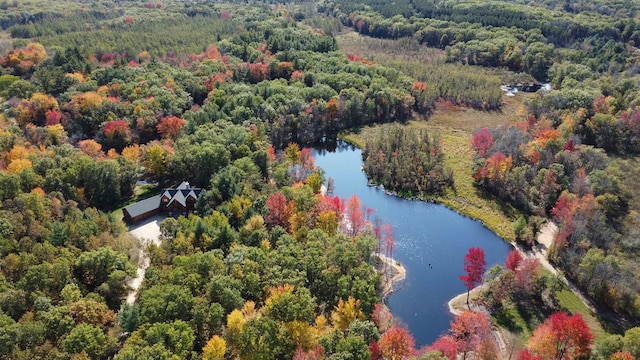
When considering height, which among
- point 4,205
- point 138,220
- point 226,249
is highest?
point 4,205

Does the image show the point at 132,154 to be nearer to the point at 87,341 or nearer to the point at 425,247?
the point at 87,341

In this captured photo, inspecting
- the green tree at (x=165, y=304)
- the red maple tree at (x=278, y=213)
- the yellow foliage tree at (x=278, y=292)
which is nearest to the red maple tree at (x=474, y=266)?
the yellow foliage tree at (x=278, y=292)

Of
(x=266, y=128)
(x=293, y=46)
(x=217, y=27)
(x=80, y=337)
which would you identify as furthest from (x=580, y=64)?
(x=80, y=337)

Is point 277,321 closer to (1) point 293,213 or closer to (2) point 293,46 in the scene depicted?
(1) point 293,213

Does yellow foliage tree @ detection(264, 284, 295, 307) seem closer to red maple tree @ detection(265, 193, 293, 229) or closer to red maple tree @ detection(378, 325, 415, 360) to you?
red maple tree @ detection(378, 325, 415, 360)

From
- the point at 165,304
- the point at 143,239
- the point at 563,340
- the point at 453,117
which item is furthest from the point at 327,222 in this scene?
the point at 453,117

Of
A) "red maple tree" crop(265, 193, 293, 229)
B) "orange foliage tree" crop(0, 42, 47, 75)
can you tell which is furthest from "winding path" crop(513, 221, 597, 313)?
"orange foliage tree" crop(0, 42, 47, 75)
